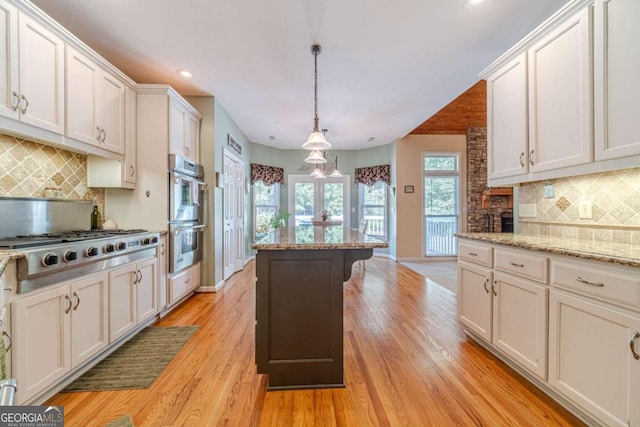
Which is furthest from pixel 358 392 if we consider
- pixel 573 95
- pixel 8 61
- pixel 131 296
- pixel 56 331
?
pixel 8 61

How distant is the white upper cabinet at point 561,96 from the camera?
5.40ft

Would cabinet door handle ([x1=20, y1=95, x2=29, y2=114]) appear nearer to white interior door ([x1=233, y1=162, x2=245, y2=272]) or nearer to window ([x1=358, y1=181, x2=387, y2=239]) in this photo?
white interior door ([x1=233, y1=162, x2=245, y2=272])

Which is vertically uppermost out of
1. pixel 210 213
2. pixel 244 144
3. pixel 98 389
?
pixel 244 144

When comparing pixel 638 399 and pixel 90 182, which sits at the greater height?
pixel 90 182

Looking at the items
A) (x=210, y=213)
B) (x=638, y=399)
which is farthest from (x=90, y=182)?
(x=638, y=399)

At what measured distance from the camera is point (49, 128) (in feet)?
6.22

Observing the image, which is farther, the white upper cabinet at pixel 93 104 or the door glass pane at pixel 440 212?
the door glass pane at pixel 440 212

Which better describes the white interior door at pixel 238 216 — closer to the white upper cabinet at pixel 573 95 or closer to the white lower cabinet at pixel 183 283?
the white lower cabinet at pixel 183 283

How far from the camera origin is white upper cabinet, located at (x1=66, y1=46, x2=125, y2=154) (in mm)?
2090

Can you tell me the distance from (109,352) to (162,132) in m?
2.10

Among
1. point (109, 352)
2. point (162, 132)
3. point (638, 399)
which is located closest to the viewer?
point (638, 399)

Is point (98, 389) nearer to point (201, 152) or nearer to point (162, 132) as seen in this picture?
point (162, 132)

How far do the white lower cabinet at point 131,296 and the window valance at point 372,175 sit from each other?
16.4 ft

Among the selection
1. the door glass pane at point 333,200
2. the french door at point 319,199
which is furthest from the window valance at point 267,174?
the door glass pane at point 333,200
